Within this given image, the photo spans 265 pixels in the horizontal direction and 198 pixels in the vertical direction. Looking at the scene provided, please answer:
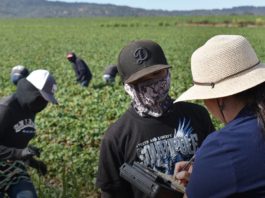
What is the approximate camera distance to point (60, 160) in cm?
731

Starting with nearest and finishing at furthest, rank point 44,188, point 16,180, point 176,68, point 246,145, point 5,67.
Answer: point 246,145 < point 16,180 < point 44,188 < point 176,68 < point 5,67

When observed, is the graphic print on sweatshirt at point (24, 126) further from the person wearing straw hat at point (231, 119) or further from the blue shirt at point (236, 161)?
the blue shirt at point (236, 161)

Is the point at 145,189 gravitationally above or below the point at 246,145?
below

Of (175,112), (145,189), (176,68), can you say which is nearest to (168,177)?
(145,189)

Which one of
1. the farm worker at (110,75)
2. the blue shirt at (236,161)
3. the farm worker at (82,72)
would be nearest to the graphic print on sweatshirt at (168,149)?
the blue shirt at (236,161)

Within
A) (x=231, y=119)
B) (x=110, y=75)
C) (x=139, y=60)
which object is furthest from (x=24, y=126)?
(x=110, y=75)

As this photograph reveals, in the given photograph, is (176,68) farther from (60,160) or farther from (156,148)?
(156,148)

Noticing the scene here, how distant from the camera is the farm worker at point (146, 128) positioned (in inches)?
109

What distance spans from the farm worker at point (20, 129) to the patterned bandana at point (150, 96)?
4.56ft

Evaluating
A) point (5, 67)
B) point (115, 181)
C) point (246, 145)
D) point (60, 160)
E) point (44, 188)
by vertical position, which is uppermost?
point (246, 145)

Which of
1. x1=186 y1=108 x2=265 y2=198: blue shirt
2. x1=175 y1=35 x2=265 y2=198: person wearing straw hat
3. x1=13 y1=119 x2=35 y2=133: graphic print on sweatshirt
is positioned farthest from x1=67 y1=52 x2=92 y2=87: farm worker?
x1=186 y1=108 x2=265 y2=198: blue shirt

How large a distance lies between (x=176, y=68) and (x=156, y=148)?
1782cm

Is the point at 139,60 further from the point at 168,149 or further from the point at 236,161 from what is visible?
the point at 236,161

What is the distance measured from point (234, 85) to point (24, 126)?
2.41 meters
